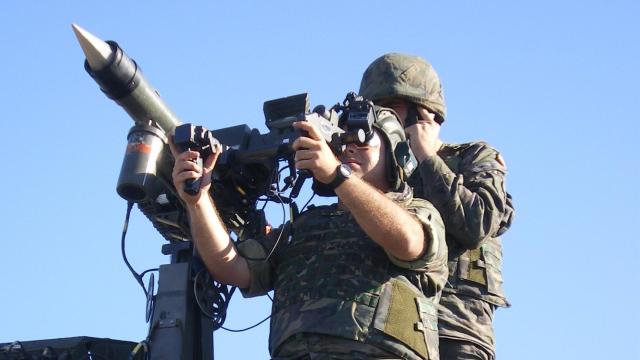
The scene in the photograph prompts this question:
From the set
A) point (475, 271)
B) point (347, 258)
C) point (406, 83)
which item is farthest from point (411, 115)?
point (347, 258)

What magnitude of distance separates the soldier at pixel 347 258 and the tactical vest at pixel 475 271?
109cm

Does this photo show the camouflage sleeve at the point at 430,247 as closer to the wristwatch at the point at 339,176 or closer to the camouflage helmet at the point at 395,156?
the camouflage helmet at the point at 395,156

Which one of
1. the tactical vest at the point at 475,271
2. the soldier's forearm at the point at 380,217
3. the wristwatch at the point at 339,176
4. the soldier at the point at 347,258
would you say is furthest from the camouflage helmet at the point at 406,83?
the wristwatch at the point at 339,176

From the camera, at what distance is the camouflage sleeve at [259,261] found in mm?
6156

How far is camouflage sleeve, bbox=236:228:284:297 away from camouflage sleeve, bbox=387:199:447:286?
27.9 inches

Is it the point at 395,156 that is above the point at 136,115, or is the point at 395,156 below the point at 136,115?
below

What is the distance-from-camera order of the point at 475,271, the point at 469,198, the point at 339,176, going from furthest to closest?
1. the point at 475,271
2. the point at 469,198
3. the point at 339,176

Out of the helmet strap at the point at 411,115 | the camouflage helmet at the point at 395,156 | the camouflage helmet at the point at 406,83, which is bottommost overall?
the camouflage helmet at the point at 395,156

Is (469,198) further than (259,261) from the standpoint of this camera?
Yes

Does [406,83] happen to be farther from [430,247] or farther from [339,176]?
[339,176]

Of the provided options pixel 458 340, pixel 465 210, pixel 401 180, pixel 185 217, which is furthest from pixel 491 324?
pixel 185 217

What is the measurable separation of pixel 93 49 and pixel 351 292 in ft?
6.60

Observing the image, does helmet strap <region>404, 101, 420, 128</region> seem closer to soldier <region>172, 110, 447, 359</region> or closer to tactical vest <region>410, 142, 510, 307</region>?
tactical vest <region>410, 142, 510, 307</region>

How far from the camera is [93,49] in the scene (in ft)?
21.4
